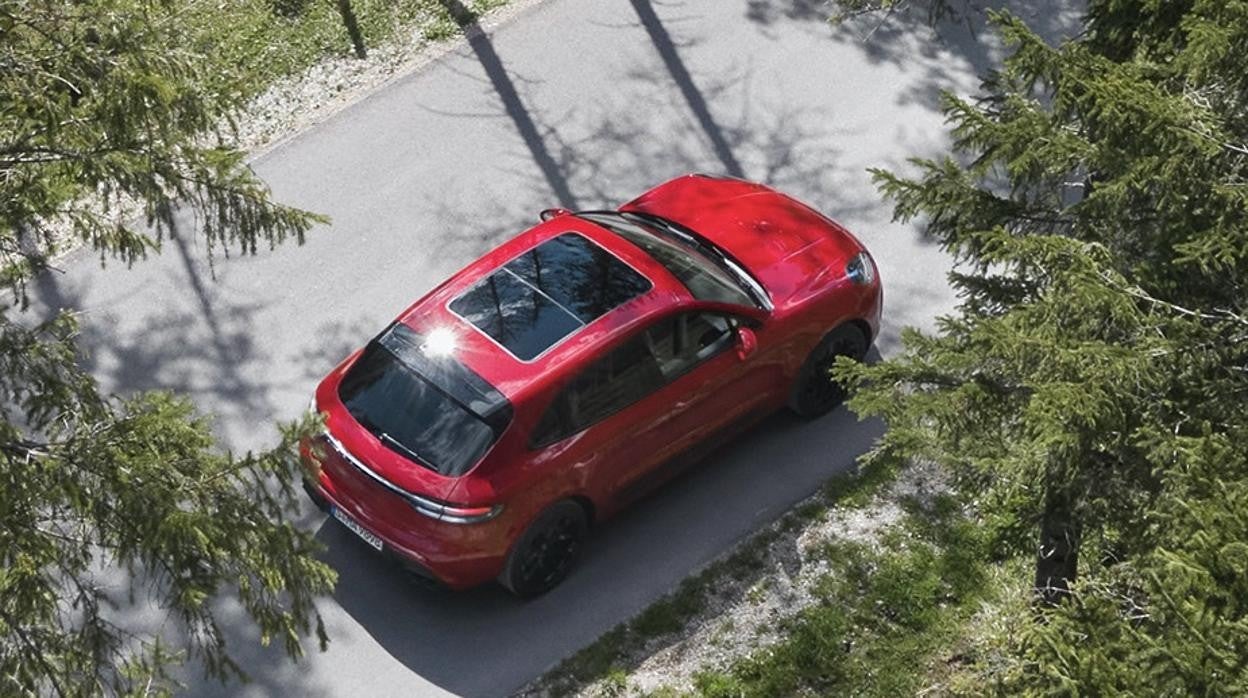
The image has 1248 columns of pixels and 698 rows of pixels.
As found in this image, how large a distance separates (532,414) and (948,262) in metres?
4.41

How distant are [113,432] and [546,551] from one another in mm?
3522

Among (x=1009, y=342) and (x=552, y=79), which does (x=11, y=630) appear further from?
(x=552, y=79)

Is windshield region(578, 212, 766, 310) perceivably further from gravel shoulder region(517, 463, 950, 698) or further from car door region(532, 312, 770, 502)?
gravel shoulder region(517, 463, 950, 698)

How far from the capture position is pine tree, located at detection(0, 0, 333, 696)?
652 centimetres

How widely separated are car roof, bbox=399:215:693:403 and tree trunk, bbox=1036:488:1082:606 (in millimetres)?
2916

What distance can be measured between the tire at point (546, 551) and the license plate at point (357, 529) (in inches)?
31.0

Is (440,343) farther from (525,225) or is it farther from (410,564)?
(525,225)

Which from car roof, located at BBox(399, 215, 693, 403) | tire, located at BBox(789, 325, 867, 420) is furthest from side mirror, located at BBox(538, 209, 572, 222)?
tire, located at BBox(789, 325, 867, 420)

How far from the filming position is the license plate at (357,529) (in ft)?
30.6

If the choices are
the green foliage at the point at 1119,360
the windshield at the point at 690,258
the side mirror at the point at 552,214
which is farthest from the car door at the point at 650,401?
the green foliage at the point at 1119,360

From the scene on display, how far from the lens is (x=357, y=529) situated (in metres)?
9.45

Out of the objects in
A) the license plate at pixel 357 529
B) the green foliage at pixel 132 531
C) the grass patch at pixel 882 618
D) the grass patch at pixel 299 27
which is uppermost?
the green foliage at pixel 132 531

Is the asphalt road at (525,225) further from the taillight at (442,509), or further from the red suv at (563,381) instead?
the taillight at (442,509)

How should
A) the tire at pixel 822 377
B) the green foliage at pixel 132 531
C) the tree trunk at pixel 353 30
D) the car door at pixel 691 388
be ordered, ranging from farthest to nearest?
the tree trunk at pixel 353 30 → the tire at pixel 822 377 → the car door at pixel 691 388 → the green foliage at pixel 132 531
